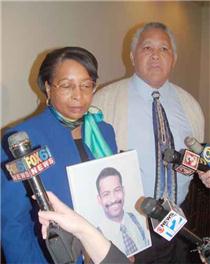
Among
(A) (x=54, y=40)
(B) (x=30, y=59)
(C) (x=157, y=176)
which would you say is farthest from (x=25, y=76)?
(C) (x=157, y=176)

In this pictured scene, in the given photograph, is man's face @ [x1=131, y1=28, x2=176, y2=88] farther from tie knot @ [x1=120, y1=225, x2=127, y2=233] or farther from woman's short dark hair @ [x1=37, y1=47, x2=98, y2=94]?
tie knot @ [x1=120, y1=225, x2=127, y2=233]

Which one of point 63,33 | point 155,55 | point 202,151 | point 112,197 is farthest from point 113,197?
point 63,33

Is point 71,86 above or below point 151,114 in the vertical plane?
above

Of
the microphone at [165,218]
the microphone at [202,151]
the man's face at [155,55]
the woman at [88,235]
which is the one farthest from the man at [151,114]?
the woman at [88,235]

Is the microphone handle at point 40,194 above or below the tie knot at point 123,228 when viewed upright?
above

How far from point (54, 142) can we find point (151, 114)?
0.64 meters

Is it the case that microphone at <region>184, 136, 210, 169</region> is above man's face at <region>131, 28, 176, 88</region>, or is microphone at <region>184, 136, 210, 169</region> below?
below

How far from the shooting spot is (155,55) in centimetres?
147

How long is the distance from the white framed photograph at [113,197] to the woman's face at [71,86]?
0.20 metres

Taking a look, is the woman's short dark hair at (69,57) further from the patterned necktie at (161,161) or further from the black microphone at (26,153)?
the patterned necktie at (161,161)

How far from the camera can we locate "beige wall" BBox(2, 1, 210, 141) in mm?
1588

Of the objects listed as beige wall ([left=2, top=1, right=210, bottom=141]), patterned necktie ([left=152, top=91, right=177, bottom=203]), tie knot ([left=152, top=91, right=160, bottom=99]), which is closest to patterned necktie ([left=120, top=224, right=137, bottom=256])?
patterned necktie ([left=152, top=91, right=177, bottom=203])

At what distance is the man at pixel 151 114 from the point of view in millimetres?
1488

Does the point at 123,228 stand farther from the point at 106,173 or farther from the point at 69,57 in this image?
the point at 69,57
